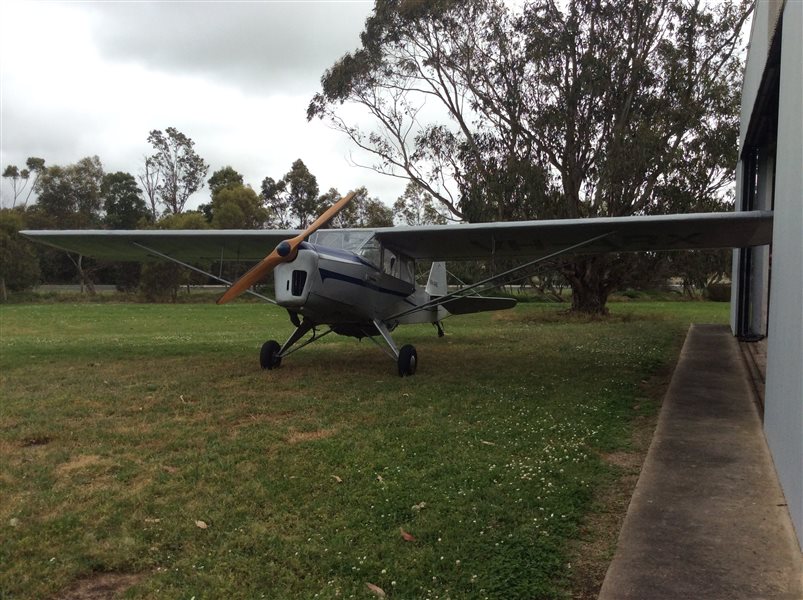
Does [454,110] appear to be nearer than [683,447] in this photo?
No

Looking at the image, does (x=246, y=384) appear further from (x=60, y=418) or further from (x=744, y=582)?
(x=744, y=582)

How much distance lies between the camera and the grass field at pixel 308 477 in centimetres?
310

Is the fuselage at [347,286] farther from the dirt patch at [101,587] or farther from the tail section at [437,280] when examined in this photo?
the dirt patch at [101,587]

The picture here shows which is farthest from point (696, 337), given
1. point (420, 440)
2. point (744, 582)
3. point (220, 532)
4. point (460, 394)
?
point (220, 532)

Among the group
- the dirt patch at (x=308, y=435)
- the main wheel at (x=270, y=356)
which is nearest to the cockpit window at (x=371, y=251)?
the main wheel at (x=270, y=356)

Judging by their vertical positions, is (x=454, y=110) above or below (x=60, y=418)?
above

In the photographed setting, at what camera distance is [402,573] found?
3061mm

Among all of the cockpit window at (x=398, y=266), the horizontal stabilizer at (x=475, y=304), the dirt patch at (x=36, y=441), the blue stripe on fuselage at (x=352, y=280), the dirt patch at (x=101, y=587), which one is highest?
the cockpit window at (x=398, y=266)

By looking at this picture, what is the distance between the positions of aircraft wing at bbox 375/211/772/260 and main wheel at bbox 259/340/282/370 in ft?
8.36

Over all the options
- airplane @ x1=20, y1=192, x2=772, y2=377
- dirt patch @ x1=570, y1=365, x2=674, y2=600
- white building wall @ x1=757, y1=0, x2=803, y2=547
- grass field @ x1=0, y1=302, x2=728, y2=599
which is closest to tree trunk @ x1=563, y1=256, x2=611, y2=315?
airplane @ x1=20, y1=192, x2=772, y2=377

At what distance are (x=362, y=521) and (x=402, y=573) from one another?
2.23ft

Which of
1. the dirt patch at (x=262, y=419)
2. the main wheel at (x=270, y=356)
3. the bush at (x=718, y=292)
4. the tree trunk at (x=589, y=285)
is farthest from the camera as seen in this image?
the bush at (x=718, y=292)

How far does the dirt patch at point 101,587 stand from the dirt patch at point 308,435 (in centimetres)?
240

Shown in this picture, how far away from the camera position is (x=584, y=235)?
30.1 ft
